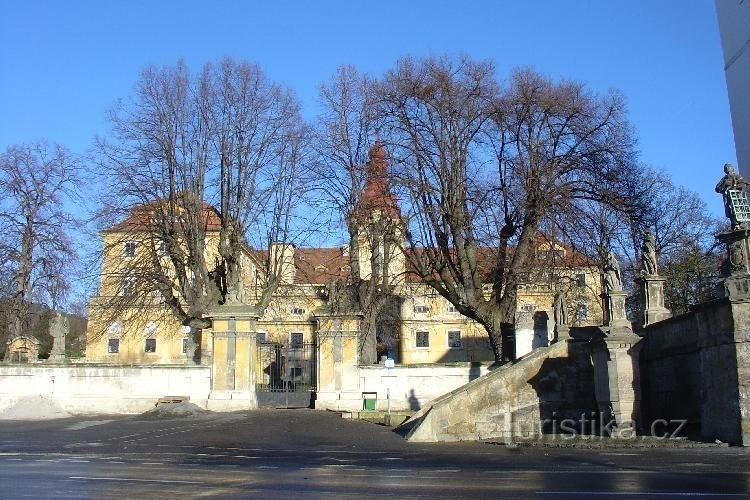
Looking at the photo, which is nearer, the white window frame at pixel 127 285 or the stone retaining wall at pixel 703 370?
the stone retaining wall at pixel 703 370

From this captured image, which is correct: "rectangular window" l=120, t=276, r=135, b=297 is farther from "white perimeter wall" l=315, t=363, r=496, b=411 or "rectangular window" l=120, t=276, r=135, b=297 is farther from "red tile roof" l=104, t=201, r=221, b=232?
"white perimeter wall" l=315, t=363, r=496, b=411

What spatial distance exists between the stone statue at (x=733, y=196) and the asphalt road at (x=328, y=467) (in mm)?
4701

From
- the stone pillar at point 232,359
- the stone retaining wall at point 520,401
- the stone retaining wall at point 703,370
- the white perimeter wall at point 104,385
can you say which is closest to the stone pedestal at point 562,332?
the stone retaining wall at point 520,401

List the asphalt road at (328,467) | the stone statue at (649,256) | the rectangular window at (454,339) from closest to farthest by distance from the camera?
the asphalt road at (328,467) < the stone statue at (649,256) < the rectangular window at (454,339)

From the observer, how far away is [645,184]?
33219 millimetres

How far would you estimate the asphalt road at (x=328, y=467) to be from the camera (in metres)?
Answer: 8.81

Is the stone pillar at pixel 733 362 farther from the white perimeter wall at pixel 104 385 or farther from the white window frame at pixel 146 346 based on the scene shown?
the white window frame at pixel 146 346

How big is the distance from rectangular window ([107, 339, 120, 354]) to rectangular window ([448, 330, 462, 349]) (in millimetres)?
28415

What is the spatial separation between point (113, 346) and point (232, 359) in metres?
37.8

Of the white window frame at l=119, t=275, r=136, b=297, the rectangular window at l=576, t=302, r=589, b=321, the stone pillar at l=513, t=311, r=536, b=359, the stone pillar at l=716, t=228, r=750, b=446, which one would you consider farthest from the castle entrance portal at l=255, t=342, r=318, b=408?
the stone pillar at l=716, t=228, r=750, b=446

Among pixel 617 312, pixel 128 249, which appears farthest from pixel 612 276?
pixel 128 249

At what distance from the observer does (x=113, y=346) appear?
197 ft

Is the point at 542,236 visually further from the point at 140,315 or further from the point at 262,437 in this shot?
the point at 140,315

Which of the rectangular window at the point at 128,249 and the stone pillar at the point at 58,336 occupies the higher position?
the rectangular window at the point at 128,249
